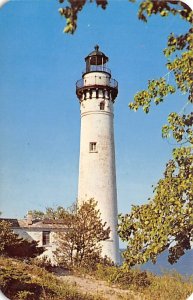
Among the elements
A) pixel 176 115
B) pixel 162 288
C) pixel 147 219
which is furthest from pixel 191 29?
pixel 162 288

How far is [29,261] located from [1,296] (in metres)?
4.12

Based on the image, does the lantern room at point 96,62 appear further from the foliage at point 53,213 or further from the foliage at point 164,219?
the foliage at point 164,219

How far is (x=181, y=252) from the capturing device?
623cm

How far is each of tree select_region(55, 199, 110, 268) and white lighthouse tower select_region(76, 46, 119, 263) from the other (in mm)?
1032

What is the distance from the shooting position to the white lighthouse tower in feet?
42.5

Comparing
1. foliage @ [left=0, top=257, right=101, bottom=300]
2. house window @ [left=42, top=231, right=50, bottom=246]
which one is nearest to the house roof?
house window @ [left=42, top=231, right=50, bottom=246]

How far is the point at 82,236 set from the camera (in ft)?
37.9

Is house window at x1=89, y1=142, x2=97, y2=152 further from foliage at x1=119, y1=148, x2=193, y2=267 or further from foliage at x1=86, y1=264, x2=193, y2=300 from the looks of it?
foliage at x1=119, y1=148, x2=193, y2=267

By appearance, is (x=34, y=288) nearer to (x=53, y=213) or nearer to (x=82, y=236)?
(x=82, y=236)

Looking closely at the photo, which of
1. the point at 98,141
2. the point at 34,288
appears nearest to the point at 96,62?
the point at 98,141

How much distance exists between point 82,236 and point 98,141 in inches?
118

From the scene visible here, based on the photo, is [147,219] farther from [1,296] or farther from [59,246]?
[59,246]

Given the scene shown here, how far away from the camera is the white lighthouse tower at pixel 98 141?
511 inches

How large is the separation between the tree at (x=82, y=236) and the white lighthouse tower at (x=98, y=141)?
103 cm
